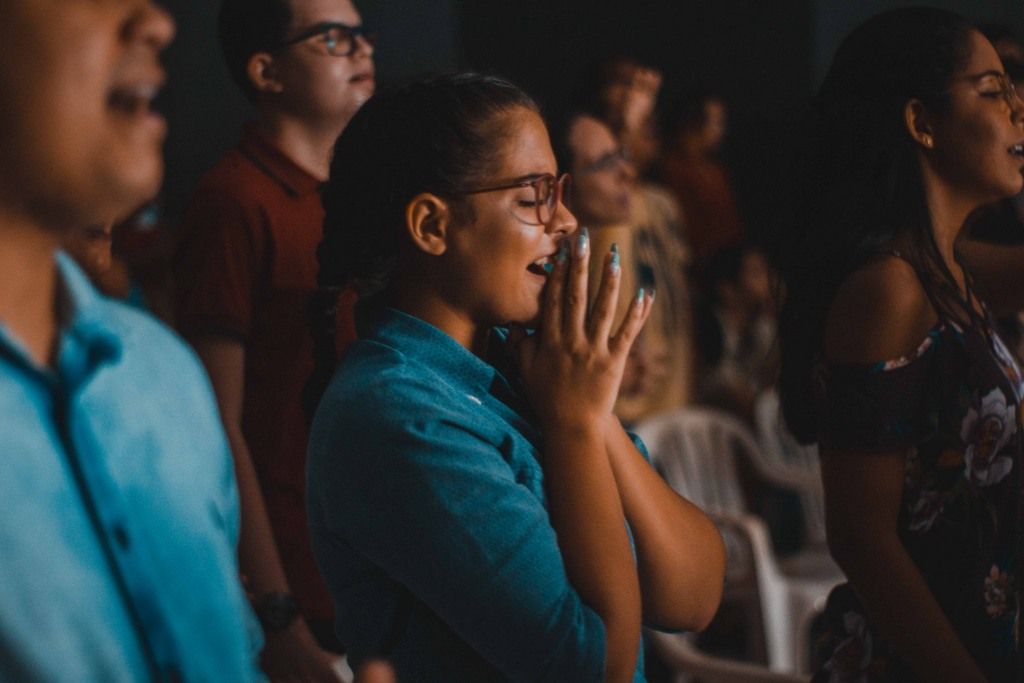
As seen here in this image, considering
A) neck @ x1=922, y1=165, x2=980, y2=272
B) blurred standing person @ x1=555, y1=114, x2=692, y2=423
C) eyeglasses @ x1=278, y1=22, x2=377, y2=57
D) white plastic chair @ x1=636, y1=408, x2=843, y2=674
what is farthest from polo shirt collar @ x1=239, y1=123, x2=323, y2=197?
white plastic chair @ x1=636, y1=408, x2=843, y2=674

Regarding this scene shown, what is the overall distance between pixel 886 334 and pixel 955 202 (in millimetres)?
210

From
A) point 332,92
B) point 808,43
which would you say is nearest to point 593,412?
point 332,92

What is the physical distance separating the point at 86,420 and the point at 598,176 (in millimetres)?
1868

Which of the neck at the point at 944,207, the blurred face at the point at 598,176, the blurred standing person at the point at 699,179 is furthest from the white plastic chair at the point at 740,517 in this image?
the blurred standing person at the point at 699,179

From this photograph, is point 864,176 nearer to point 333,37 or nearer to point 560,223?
point 560,223

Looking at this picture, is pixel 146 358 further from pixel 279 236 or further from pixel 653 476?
pixel 279 236

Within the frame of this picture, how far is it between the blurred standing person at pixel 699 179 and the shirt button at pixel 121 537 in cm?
400

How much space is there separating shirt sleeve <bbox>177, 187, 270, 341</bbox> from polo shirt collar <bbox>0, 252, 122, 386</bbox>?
30.7 inches

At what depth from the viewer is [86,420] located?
0.58m

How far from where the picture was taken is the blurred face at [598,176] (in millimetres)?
2357

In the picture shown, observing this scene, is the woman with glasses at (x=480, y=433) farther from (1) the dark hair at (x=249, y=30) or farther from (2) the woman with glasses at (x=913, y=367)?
(1) the dark hair at (x=249, y=30)

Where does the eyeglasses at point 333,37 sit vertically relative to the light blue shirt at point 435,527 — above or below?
above

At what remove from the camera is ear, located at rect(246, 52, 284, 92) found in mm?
1577

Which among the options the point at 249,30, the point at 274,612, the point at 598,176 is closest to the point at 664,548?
the point at 274,612
